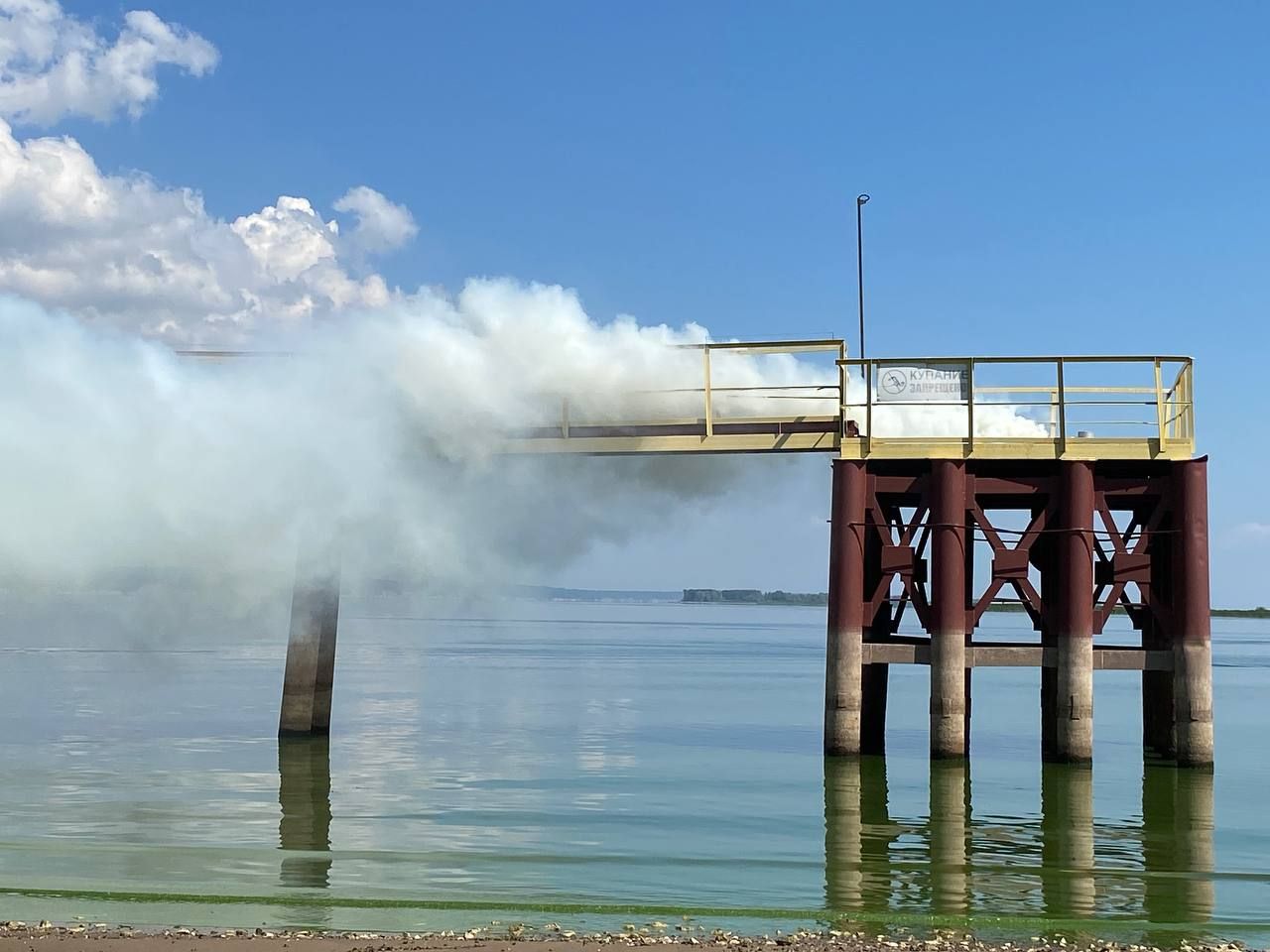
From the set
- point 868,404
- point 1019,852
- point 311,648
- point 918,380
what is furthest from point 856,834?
point 311,648

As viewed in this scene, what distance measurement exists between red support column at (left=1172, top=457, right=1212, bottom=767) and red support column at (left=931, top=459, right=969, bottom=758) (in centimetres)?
368

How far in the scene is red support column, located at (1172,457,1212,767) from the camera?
24703 mm

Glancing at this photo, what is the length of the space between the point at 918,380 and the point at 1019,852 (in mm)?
9315

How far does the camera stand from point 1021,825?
21859 millimetres

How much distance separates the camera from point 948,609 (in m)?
24.8

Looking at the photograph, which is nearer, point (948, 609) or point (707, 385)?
point (948, 609)

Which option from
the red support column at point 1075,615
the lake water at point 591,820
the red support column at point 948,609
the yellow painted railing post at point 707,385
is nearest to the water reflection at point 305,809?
the lake water at point 591,820

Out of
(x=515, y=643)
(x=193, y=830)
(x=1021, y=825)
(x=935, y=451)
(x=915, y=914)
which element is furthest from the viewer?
(x=515, y=643)

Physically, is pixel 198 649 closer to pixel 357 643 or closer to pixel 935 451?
pixel 357 643

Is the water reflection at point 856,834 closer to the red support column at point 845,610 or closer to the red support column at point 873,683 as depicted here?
the red support column at point 873,683

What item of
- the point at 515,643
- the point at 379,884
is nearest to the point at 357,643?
the point at 515,643

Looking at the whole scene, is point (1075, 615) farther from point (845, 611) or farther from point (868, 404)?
point (868, 404)

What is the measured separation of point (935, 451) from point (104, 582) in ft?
46.7

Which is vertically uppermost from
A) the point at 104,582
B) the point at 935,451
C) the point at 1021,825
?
the point at 935,451
